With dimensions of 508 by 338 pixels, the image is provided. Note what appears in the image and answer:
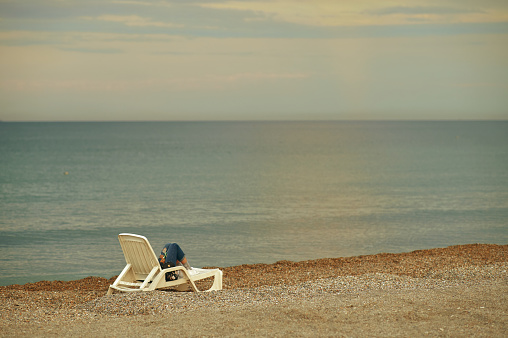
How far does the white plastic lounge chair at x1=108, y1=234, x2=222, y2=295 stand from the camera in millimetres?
7785

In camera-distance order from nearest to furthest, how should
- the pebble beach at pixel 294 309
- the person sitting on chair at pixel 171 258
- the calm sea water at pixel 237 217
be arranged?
the pebble beach at pixel 294 309, the person sitting on chair at pixel 171 258, the calm sea water at pixel 237 217

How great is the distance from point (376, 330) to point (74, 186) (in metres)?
31.4

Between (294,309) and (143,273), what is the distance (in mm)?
2745

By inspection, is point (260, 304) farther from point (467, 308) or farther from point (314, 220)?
point (314, 220)

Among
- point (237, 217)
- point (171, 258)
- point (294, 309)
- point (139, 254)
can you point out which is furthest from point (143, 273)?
point (237, 217)

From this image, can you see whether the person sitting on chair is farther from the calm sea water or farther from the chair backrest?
the calm sea water

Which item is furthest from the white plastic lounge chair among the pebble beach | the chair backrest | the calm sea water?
the calm sea water

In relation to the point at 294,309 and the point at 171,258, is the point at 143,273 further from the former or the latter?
the point at 294,309

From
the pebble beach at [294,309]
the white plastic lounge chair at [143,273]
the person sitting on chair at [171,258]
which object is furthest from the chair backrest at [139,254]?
the pebble beach at [294,309]

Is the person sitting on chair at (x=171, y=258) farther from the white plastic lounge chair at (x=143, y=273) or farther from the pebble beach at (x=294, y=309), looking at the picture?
the pebble beach at (x=294, y=309)

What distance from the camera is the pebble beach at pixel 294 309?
19.6 ft

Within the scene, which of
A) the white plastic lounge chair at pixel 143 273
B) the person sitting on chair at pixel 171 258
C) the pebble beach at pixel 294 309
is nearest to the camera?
the pebble beach at pixel 294 309

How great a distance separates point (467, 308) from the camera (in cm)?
665

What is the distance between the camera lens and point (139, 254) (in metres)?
8.02
